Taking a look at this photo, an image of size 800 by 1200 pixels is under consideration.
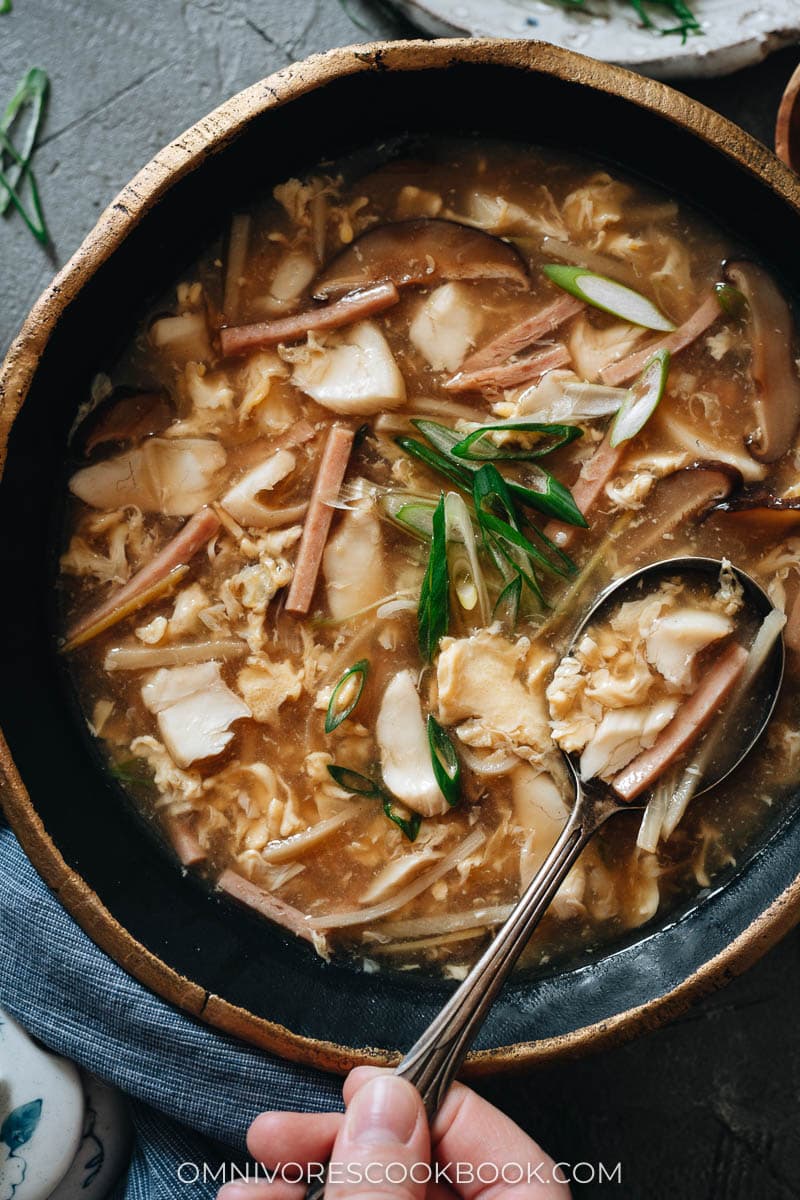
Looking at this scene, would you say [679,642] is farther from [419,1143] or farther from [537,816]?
[419,1143]

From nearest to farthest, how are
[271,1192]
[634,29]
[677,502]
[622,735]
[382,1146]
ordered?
[382,1146], [271,1192], [622,735], [677,502], [634,29]

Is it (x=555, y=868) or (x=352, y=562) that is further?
(x=352, y=562)

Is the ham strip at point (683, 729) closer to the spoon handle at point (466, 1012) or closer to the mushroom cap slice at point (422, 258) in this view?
the spoon handle at point (466, 1012)

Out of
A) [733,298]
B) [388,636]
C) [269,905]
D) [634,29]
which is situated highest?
[634,29]

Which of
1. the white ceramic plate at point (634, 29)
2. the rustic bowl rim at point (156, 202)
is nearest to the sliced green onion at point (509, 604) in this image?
the rustic bowl rim at point (156, 202)

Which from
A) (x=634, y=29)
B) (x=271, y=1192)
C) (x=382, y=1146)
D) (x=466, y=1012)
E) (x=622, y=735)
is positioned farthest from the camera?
(x=634, y=29)

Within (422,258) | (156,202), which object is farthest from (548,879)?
(156,202)

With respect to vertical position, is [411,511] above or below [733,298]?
below
